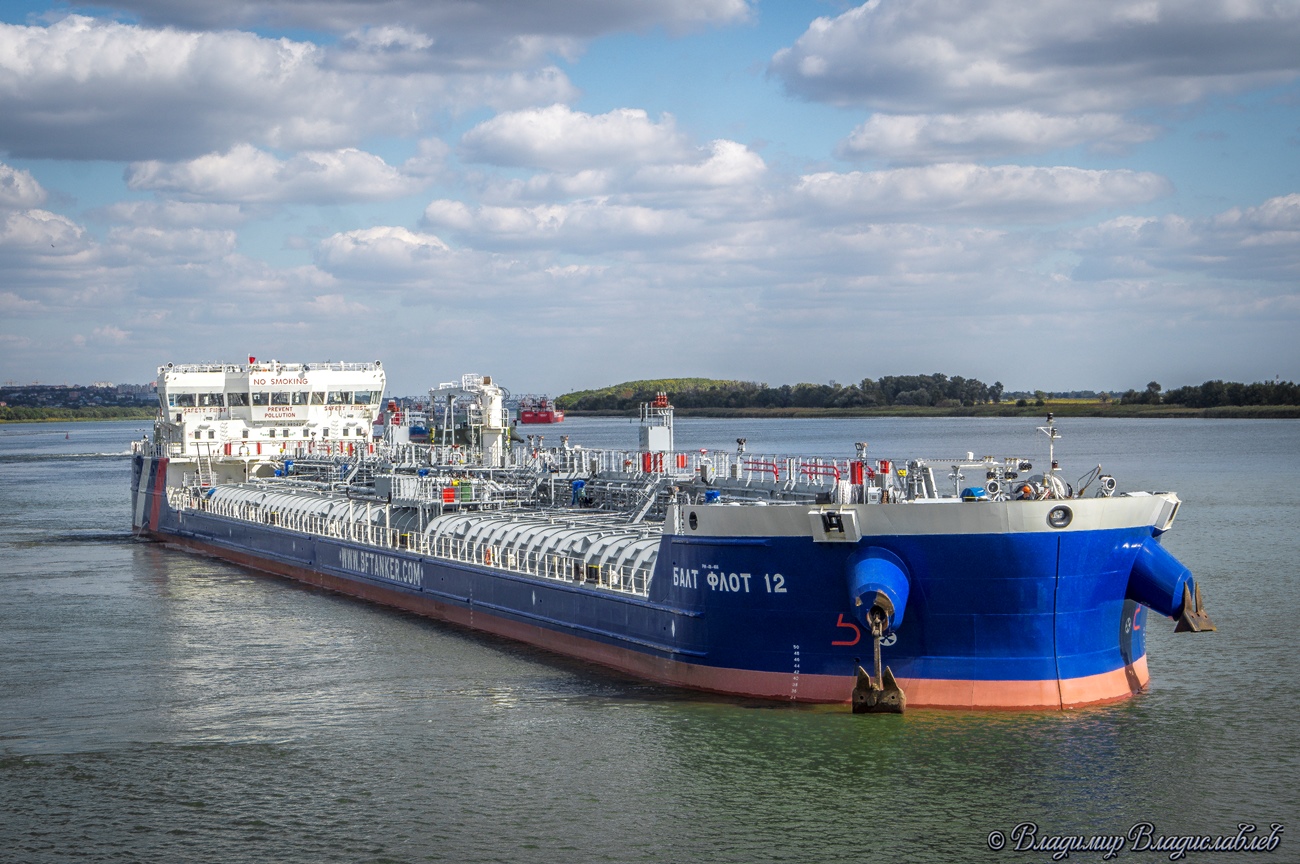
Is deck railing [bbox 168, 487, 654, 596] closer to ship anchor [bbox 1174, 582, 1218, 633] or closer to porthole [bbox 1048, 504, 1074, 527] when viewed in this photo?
porthole [bbox 1048, 504, 1074, 527]

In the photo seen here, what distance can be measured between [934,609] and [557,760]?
733 centimetres

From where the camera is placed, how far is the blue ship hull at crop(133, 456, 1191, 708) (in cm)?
2302

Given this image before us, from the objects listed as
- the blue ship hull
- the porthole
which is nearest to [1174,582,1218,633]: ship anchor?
the blue ship hull

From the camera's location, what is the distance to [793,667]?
80.8 feet

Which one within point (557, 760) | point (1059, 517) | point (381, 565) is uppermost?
point (1059, 517)

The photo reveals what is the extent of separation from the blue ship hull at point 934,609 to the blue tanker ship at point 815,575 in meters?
0.04

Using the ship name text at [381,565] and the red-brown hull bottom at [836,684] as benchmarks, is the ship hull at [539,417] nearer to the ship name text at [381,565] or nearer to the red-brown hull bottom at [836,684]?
the ship name text at [381,565]

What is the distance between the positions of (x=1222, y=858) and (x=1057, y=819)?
7.46ft

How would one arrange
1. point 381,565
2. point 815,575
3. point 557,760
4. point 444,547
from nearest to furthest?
1. point 557,760
2. point 815,575
3. point 444,547
4. point 381,565

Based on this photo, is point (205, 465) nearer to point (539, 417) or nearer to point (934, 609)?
point (934, 609)

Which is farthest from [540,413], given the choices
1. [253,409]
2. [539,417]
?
[253,409]

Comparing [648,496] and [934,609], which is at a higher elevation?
[648,496]

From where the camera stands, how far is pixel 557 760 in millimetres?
22641

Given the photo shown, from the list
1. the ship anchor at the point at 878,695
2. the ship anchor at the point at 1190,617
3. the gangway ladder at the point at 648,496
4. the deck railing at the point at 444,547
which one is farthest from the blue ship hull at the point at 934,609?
the gangway ladder at the point at 648,496
